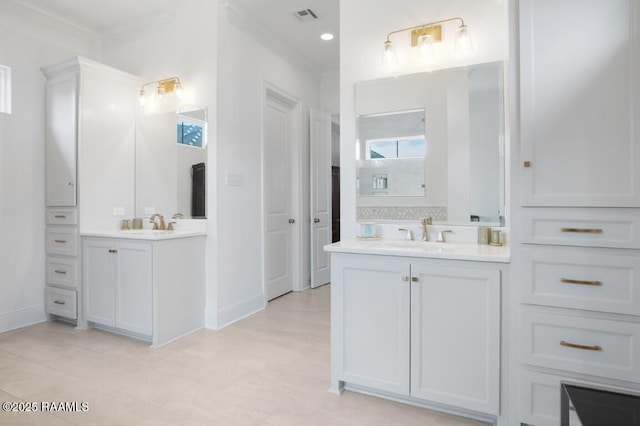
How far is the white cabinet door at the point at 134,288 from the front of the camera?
2842 mm

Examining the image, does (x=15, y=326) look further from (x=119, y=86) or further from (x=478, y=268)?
(x=478, y=268)

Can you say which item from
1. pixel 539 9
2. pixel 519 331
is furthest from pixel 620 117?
pixel 519 331

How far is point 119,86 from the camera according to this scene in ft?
11.7

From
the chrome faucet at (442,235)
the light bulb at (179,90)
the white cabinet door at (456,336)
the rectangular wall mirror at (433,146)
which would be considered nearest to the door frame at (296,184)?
the light bulb at (179,90)

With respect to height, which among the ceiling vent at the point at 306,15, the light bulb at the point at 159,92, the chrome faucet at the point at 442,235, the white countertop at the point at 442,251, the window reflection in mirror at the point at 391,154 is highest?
the ceiling vent at the point at 306,15

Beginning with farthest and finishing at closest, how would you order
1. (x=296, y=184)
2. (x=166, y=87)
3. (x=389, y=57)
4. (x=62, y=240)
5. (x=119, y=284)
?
1. (x=296, y=184)
2. (x=166, y=87)
3. (x=62, y=240)
4. (x=119, y=284)
5. (x=389, y=57)

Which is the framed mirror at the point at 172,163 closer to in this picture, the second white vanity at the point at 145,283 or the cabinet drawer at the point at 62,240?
the second white vanity at the point at 145,283

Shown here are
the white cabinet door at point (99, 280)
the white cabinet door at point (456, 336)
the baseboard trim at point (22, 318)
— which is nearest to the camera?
the white cabinet door at point (456, 336)

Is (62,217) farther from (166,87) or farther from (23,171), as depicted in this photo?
(166,87)

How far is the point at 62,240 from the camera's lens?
3365mm

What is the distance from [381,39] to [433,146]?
0.87 metres

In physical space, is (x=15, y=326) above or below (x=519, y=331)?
below

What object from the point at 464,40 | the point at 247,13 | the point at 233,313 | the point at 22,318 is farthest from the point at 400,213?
the point at 22,318

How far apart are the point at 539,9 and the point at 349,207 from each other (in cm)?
159
